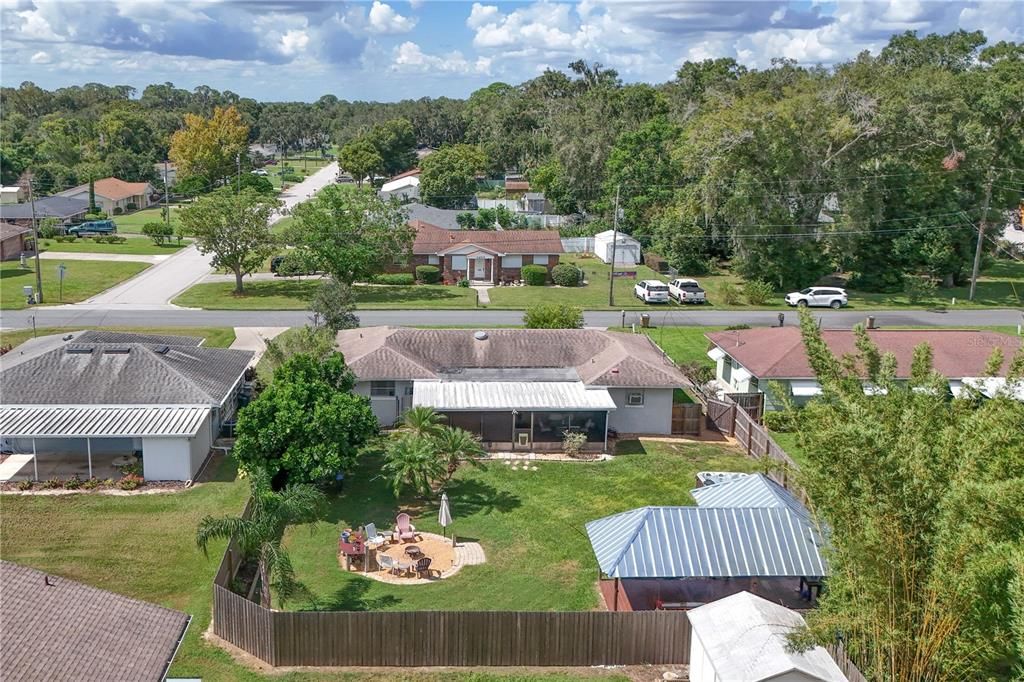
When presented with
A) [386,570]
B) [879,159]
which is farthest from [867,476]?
[879,159]

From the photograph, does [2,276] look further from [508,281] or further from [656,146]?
[656,146]

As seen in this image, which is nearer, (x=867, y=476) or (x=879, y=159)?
(x=867, y=476)

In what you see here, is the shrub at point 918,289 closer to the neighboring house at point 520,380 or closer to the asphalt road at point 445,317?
the asphalt road at point 445,317

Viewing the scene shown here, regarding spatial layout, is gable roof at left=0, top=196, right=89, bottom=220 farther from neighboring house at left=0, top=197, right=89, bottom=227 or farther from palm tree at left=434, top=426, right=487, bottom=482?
palm tree at left=434, top=426, right=487, bottom=482

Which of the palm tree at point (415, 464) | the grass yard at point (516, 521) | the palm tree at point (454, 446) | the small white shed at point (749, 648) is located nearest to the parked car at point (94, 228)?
the grass yard at point (516, 521)

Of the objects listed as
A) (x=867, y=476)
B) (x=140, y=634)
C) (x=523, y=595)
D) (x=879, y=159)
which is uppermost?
(x=879, y=159)

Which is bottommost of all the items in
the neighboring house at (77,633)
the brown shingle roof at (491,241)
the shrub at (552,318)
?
the neighboring house at (77,633)
